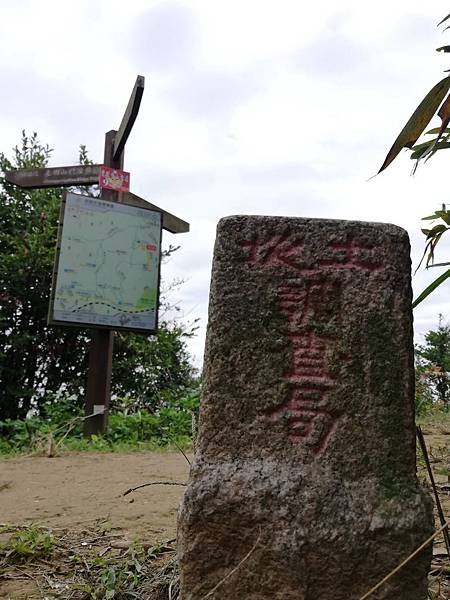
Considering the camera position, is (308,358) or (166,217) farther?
(166,217)

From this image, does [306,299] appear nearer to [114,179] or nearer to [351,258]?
[351,258]

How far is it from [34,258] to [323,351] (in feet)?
20.4

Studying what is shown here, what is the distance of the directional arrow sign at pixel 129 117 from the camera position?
5.43 m

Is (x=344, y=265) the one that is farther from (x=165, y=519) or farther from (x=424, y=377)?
(x=424, y=377)

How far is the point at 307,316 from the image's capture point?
1.68 meters

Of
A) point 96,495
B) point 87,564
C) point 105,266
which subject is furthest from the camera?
point 105,266

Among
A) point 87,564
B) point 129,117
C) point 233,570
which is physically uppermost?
point 129,117

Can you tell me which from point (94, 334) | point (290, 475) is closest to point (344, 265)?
point (290, 475)

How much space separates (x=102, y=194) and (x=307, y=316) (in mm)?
4540

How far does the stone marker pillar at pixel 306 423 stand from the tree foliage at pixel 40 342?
5.75 m

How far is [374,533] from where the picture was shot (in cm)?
153

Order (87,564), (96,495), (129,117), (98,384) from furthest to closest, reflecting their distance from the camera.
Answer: (129,117) → (98,384) → (96,495) → (87,564)

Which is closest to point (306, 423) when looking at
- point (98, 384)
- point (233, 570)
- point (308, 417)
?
point (308, 417)

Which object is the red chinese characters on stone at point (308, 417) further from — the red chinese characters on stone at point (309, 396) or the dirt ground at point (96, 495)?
the dirt ground at point (96, 495)
